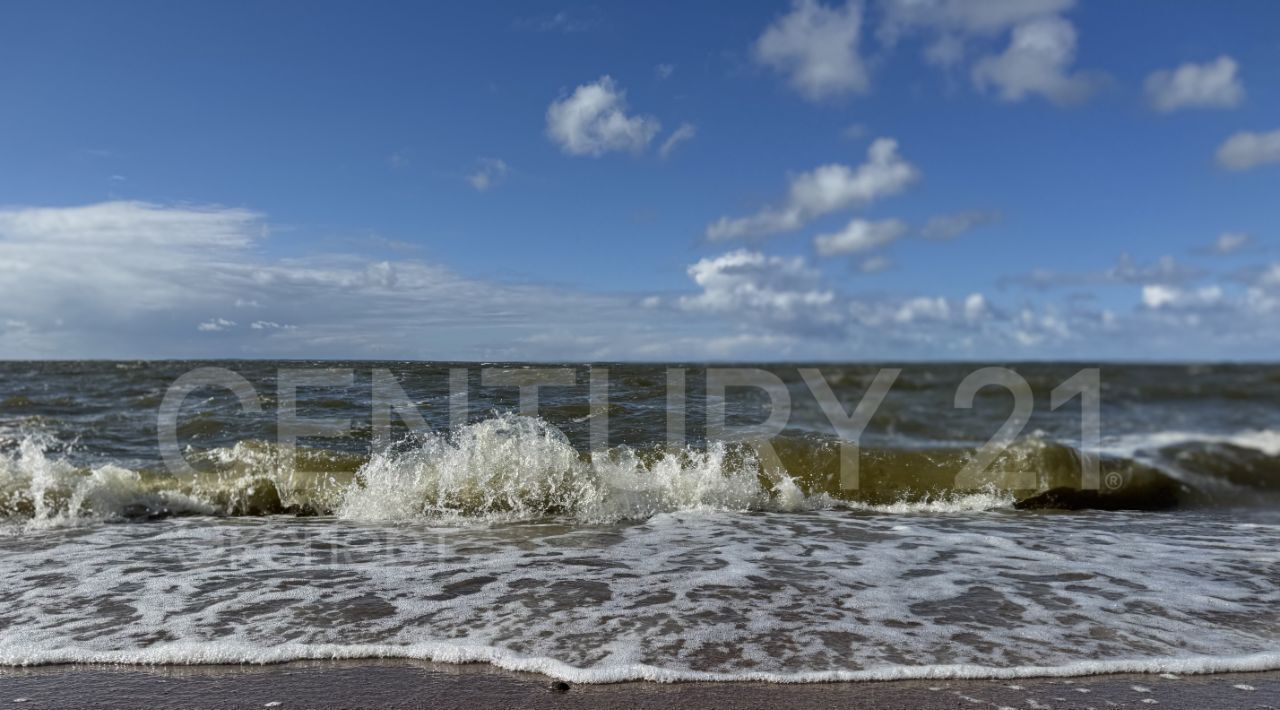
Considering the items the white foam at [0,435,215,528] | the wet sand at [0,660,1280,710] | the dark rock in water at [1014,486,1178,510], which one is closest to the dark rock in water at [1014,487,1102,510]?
the dark rock in water at [1014,486,1178,510]

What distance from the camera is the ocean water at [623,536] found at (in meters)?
4.16

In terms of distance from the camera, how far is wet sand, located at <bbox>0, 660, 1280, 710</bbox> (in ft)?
11.3

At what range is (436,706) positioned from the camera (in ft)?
11.2

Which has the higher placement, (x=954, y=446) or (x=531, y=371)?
(x=531, y=371)

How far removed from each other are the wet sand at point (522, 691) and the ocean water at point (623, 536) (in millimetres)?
123

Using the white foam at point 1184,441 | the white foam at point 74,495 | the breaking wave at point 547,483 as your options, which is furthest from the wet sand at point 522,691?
the white foam at point 1184,441

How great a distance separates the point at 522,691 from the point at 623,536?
3.42 m

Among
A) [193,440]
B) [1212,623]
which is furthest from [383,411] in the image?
[1212,623]

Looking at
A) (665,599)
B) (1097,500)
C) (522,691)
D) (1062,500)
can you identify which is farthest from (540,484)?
(1097,500)

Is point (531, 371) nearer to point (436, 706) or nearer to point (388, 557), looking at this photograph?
point (388, 557)

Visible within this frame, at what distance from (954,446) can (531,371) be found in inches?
317

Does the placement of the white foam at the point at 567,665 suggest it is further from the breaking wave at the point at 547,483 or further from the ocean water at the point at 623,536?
the breaking wave at the point at 547,483

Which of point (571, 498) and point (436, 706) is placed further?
point (571, 498)

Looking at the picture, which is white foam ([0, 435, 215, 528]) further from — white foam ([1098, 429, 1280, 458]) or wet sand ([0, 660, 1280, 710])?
white foam ([1098, 429, 1280, 458])
